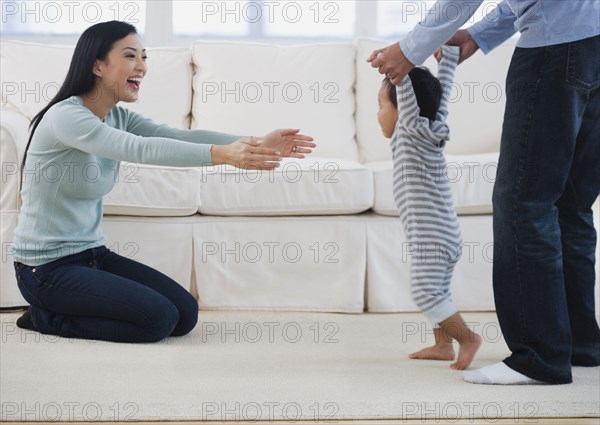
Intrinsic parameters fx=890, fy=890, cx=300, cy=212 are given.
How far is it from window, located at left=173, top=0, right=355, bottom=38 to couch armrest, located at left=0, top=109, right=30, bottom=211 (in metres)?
1.40

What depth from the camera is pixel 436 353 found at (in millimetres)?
2145

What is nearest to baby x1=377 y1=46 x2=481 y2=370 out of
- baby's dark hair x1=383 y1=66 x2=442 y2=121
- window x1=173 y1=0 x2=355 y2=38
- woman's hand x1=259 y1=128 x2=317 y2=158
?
baby's dark hair x1=383 y1=66 x2=442 y2=121

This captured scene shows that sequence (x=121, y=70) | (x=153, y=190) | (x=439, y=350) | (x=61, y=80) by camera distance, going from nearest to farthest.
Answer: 1. (x=439, y=350)
2. (x=121, y=70)
3. (x=153, y=190)
4. (x=61, y=80)

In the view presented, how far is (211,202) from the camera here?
277cm

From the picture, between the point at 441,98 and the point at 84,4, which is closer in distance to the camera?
the point at 441,98

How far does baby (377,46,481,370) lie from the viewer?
205 cm

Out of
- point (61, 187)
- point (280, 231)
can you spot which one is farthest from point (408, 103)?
point (61, 187)

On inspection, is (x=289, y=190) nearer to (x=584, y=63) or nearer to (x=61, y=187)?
(x=61, y=187)

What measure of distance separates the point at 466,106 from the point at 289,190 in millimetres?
945

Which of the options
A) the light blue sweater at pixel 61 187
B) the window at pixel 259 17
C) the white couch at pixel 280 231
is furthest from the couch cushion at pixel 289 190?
the window at pixel 259 17

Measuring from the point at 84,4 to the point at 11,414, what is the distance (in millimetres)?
2567

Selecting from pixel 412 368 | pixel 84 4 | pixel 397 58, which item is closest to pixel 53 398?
pixel 412 368

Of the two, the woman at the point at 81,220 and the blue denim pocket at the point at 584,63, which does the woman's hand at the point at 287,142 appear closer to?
the woman at the point at 81,220

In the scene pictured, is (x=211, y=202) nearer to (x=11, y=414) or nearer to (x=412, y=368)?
(x=412, y=368)
